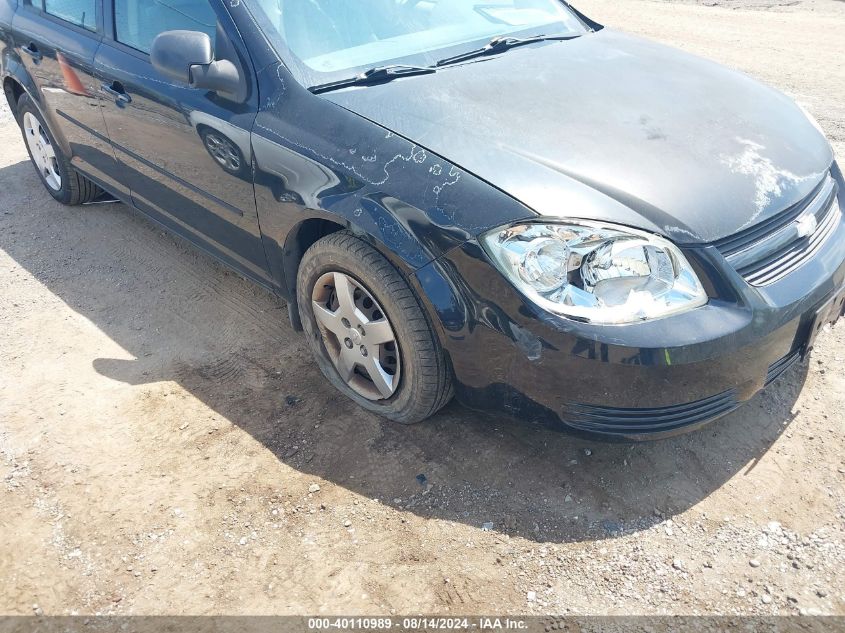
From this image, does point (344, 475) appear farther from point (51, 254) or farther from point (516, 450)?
point (51, 254)

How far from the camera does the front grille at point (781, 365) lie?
2385 millimetres

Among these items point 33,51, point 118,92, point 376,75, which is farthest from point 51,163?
point 376,75

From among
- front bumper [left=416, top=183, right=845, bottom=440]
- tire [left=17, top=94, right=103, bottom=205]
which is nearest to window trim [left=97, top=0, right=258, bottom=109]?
front bumper [left=416, top=183, right=845, bottom=440]

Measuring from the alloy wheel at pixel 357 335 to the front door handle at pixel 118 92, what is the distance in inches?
56.8

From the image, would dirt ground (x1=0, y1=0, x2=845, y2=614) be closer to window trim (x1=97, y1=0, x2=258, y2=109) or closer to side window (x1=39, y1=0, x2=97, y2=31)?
window trim (x1=97, y1=0, x2=258, y2=109)

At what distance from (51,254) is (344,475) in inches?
108

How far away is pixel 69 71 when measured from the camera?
151 inches

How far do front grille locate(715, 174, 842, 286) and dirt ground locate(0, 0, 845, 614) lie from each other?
2.34 feet

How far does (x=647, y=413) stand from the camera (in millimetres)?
2246

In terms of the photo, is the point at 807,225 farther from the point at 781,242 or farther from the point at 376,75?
the point at 376,75

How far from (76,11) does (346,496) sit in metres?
2.99

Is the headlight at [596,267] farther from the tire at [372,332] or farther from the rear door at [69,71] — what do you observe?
the rear door at [69,71]

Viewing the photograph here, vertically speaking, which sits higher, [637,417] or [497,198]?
[497,198]

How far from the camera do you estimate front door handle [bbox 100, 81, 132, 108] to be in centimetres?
338
